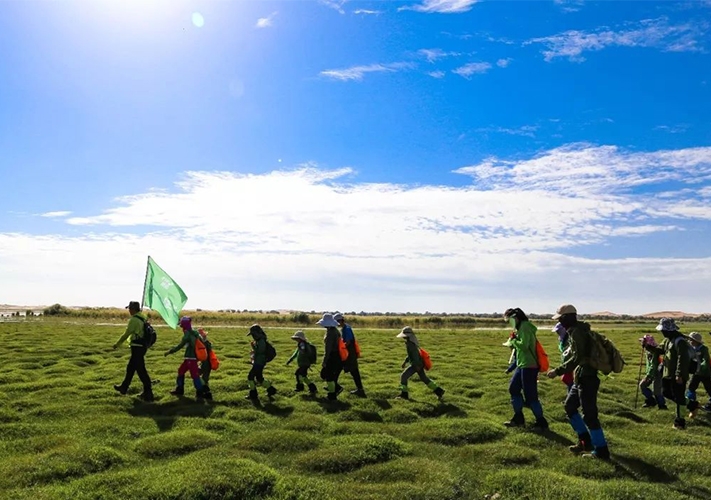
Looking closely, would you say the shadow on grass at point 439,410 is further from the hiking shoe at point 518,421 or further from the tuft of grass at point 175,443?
the tuft of grass at point 175,443

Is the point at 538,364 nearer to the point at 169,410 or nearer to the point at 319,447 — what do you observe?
the point at 319,447

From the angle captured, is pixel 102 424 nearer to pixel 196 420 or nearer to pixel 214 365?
pixel 196 420

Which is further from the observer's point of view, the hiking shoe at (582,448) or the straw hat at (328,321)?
the straw hat at (328,321)

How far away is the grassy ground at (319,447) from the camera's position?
32.0 feet

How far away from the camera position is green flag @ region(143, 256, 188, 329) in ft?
64.7

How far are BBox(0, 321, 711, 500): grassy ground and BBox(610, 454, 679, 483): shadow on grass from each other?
0.13 feet

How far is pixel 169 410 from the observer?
16.0 meters

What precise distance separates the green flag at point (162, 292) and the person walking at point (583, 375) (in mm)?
13815

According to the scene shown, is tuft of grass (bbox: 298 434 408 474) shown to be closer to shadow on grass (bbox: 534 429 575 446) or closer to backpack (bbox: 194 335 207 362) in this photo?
shadow on grass (bbox: 534 429 575 446)

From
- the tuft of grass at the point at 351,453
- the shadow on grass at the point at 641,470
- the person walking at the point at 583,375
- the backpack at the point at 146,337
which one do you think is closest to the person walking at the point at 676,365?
the shadow on grass at the point at 641,470

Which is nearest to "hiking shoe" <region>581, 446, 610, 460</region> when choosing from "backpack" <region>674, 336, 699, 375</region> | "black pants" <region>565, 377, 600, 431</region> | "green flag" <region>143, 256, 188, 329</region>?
"black pants" <region>565, 377, 600, 431</region>

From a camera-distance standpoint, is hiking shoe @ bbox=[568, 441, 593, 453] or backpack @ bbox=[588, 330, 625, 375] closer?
backpack @ bbox=[588, 330, 625, 375]

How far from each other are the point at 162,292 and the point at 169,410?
5411 millimetres

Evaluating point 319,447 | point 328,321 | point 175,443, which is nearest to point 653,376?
point 328,321
